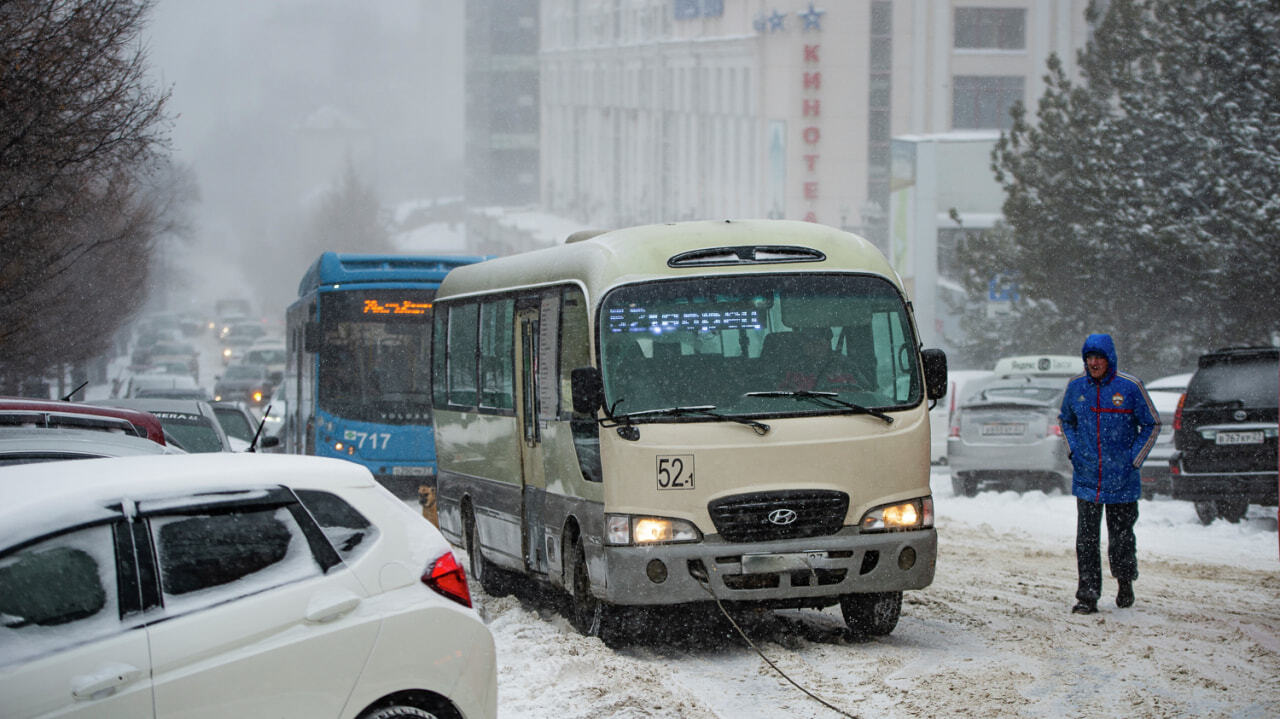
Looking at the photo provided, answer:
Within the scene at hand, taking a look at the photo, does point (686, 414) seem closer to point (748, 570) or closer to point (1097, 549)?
point (748, 570)

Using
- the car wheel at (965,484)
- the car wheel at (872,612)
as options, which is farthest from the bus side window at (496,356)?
the car wheel at (965,484)

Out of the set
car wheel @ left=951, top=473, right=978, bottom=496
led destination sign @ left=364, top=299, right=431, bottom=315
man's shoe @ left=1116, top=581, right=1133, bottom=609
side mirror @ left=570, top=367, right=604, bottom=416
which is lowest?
car wheel @ left=951, top=473, right=978, bottom=496

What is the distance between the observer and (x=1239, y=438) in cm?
1727

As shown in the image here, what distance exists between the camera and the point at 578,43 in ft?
411

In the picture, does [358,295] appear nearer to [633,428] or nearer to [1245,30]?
[633,428]

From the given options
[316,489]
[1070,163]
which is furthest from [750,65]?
[316,489]

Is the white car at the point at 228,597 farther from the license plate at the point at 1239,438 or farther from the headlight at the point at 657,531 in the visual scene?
the license plate at the point at 1239,438

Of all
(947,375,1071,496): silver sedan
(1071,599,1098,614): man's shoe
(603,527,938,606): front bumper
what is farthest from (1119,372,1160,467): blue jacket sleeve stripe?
(947,375,1071,496): silver sedan

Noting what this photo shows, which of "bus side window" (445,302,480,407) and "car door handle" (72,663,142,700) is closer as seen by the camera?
"car door handle" (72,663,142,700)

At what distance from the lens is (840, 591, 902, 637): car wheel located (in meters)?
10.1

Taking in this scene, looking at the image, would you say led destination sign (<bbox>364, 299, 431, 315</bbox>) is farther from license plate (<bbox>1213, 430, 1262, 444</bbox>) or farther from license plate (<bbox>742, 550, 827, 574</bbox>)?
license plate (<bbox>742, 550, 827, 574</bbox>)

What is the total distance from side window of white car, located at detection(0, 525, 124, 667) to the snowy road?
2.95 m

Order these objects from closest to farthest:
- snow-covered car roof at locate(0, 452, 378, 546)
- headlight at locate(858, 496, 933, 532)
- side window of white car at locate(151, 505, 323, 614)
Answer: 1. snow-covered car roof at locate(0, 452, 378, 546)
2. side window of white car at locate(151, 505, 323, 614)
3. headlight at locate(858, 496, 933, 532)

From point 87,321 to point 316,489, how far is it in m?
36.9
